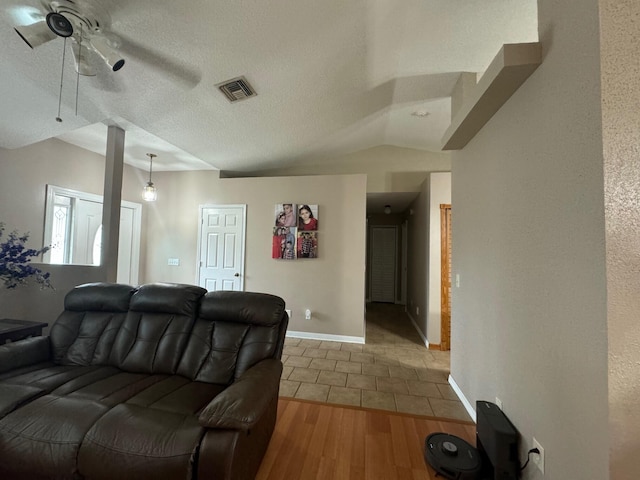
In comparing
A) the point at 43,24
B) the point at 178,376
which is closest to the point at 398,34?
the point at 43,24

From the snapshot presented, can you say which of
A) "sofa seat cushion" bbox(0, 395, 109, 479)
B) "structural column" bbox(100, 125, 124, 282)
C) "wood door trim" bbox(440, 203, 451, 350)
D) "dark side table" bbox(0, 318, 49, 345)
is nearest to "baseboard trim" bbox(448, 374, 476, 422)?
"wood door trim" bbox(440, 203, 451, 350)

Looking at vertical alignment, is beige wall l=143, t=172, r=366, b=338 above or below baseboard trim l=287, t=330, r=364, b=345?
above

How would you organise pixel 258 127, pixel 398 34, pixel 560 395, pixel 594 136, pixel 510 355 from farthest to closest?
pixel 258 127, pixel 398 34, pixel 510 355, pixel 560 395, pixel 594 136

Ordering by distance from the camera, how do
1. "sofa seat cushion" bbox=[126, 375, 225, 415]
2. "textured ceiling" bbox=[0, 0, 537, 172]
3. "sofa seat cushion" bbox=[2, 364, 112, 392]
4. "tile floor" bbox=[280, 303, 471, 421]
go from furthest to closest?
"tile floor" bbox=[280, 303, 471, 421], "textured ceiling" bbox=[0, 0, 537, 172], "sofa seat cushion" bbox=[2, 364, 112, 392], "sofa seat cushion" bbox=[126, 375, 225, 415]

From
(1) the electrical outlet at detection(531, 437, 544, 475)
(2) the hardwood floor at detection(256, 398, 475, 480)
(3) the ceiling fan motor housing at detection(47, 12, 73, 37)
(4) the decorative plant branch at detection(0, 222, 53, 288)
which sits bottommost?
(2) the hardwood floor at detection(256, 398, 475, 480)

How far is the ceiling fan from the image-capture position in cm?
142

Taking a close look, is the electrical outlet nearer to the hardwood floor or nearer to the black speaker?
the black speaker

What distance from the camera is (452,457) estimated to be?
153 cm

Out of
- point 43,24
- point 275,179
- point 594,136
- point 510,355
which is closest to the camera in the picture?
point 594,136

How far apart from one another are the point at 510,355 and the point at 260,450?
1.57m

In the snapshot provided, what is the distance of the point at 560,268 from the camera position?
45.1 inches

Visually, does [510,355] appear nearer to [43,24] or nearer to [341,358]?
[341,358]

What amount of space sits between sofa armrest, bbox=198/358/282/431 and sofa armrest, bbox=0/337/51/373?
152cm

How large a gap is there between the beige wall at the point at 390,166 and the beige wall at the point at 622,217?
3436 mm
